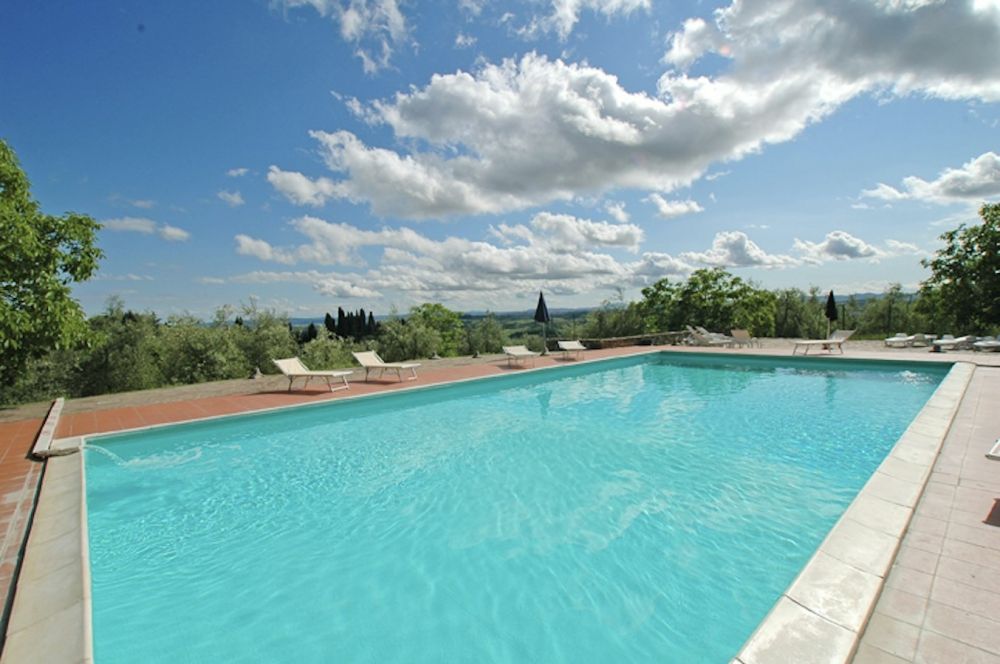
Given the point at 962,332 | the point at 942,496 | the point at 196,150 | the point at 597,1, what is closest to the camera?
the point at 942,496

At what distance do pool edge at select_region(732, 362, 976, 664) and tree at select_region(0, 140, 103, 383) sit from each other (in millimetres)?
8914

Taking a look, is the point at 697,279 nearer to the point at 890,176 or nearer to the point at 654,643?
the point at 890,176

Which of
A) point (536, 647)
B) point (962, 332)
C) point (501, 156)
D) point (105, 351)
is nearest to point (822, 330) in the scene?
point (962, 332)

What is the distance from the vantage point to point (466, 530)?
387cm

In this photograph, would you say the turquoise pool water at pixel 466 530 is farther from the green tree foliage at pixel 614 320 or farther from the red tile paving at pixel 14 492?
the green tree foliage at pixel 614 320

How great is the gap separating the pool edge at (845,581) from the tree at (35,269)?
A: 351 inches

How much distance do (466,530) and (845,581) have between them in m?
2.79

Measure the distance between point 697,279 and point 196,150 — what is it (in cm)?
2088

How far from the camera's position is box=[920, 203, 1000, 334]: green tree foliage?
16172 millimetres

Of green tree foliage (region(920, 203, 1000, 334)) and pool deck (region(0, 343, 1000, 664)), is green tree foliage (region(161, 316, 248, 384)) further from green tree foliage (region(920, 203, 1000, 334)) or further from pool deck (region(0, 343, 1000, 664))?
green tree foliage (region(920, 203, 1000, 334))

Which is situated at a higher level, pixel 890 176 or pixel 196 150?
pixel 196 150

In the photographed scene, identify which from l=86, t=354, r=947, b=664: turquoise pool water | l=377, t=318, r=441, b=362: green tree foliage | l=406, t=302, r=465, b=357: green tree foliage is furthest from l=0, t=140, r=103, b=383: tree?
l=406, t=302, r=465, b=357: green tree foliage

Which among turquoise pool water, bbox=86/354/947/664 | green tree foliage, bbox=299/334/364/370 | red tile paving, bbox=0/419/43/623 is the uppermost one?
green tree foliage, bbox=299/334/364/370

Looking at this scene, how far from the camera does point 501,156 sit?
43.6 feet
